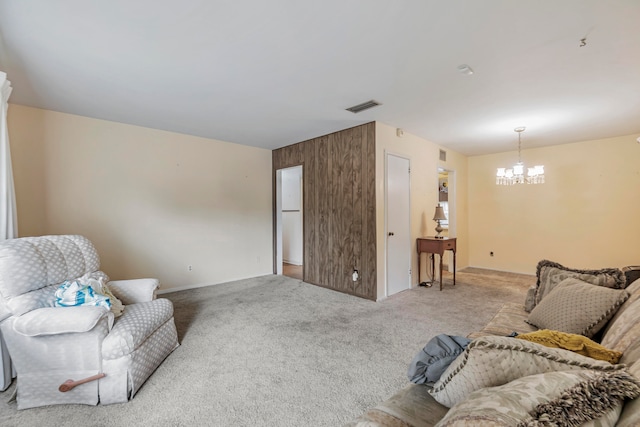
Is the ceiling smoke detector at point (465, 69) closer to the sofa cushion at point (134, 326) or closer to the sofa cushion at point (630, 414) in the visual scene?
the sofa cushion at point (630, 414)

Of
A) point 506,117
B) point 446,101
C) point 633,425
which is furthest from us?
point 506,117

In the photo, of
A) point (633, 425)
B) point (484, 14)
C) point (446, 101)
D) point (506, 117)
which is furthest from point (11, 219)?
point (506, 117)

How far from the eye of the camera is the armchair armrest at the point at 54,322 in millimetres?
1641

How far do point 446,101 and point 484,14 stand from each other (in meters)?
1.40

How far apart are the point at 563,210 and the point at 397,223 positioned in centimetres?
330

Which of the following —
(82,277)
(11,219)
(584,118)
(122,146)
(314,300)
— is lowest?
(314,300)

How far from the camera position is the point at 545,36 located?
6.27 ft

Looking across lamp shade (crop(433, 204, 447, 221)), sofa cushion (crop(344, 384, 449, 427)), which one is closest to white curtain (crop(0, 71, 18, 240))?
sofa cushion (crop(344, 384, 449, 427))

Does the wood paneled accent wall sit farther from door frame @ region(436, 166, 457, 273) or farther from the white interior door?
door frame @ region(436, 166, 457, 273)

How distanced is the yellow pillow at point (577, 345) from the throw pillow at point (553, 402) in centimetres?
58

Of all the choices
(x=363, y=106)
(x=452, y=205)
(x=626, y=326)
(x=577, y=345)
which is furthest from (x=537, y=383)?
(x=452, y=205)

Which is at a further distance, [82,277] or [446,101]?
[446,101]

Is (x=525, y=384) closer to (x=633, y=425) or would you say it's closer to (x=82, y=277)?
(x=633, y=425)

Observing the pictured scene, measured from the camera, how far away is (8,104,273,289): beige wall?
323 cm
